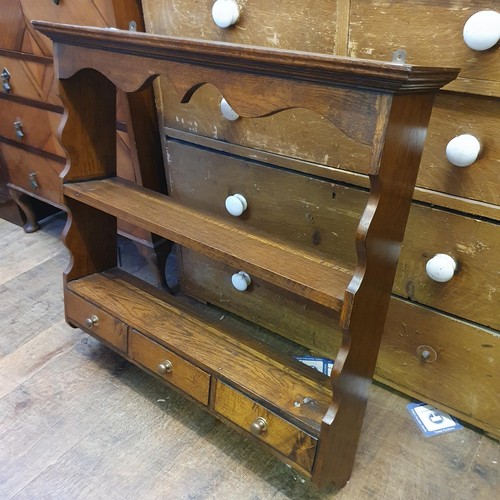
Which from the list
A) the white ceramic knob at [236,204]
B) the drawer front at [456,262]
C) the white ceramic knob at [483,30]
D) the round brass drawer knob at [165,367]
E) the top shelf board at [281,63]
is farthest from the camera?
the white ceramic knob at [236,204]

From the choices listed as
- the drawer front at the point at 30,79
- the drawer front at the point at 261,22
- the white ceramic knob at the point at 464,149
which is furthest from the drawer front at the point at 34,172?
the white ceramic knob at the point at 464,149

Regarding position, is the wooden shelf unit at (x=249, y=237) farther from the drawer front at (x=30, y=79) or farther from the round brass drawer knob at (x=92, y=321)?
the drawer front at (x=30, y=79)

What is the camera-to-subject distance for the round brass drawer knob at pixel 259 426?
92 cm

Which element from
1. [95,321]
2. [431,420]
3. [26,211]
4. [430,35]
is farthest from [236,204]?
[26,211]

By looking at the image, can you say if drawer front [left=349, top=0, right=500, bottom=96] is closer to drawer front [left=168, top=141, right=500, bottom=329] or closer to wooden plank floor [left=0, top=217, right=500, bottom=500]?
drawer front [left=168, top=141, right=500, bottom=329]

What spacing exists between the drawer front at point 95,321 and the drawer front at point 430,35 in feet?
2.61

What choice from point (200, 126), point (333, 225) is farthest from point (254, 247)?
point (200, 126)

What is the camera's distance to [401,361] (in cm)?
116

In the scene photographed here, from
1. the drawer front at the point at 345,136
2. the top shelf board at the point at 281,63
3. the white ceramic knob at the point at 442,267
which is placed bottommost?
the white ceramic knob at the point at 442,267

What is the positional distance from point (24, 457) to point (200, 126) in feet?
2.75

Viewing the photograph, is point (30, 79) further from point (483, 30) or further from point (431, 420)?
point (431, 420)

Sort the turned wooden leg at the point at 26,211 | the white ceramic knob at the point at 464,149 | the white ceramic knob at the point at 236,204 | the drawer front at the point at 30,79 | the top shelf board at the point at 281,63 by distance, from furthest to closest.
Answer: the turned wooden leg at the point at 26,211 < the drawer front at the point at 30,79 < the white ceramic knob at the point at 236,204 < the white ceramic knob at the point at 464,149 < the top shelf board at the point at 281,63

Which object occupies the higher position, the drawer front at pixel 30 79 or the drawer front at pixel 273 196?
the drawer front at pixel 30 79

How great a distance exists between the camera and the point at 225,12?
96 centimetres
